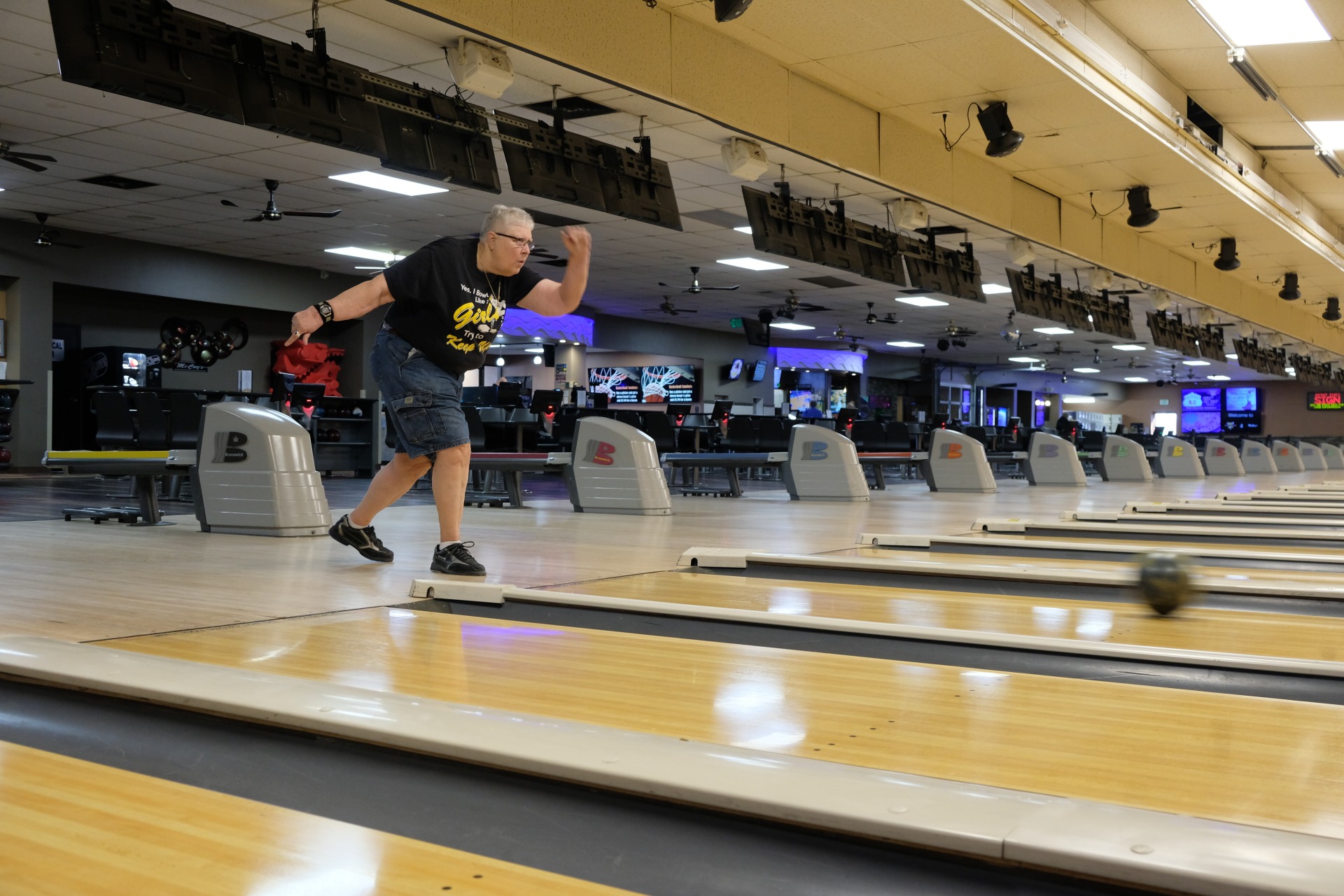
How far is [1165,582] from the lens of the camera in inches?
104

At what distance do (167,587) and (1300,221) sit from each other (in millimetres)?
11188

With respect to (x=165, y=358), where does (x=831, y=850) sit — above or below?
below

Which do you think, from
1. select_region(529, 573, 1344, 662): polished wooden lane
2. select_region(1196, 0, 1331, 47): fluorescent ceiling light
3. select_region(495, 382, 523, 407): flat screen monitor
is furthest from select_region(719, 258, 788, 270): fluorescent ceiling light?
select_region(529, 573, 1344, 662): polished wooden lane

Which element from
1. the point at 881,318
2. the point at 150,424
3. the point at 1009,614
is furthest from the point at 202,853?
the point at 881,318

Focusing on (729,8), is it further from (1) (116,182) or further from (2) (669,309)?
(2) (669,309)

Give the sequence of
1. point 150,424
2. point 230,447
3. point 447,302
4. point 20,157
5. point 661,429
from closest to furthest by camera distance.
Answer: point 447,302 < point 230,447 < point 150,424 < point 20,157 < point 661,429

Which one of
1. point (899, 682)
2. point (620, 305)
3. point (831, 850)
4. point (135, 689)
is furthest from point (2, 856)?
point (620, 305)

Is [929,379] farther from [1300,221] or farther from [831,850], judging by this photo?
[831,850]

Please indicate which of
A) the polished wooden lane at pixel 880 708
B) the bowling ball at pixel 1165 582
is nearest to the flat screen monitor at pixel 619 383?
the bowling ball at pixel 1165 582

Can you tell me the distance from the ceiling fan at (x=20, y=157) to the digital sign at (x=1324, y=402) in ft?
97.4

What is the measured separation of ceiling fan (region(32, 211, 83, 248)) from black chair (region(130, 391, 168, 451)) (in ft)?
14.5

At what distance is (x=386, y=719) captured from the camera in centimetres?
138

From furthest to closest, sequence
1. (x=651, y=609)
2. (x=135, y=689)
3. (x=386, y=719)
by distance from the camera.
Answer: (x=651, y=609) → (x=135, y=689) → (x=386, y=719)

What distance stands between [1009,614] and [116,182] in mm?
8858
